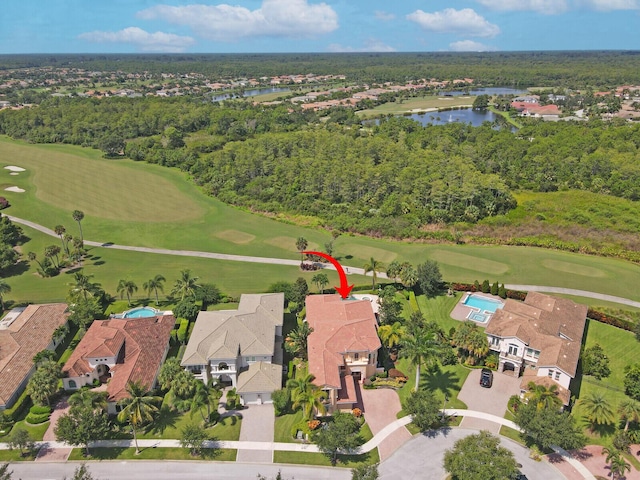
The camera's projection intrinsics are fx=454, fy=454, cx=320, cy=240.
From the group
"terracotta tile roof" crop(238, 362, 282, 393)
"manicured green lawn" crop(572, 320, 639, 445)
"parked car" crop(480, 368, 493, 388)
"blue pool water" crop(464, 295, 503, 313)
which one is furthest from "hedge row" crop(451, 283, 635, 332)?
"terracotta tile roof" crop(238, 362, 282, 393)

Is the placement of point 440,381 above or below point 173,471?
above

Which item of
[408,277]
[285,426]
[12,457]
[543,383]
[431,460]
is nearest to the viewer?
[431,460]

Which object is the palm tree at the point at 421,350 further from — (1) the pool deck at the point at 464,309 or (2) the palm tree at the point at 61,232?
(2) the palm tree at the point at 61,232

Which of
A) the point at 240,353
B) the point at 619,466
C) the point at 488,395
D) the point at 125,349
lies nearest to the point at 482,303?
the point at 488,395

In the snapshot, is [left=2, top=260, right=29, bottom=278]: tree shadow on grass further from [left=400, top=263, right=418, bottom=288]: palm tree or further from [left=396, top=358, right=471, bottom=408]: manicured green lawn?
Result: [left=396, top=358, right=471, bottom=408]: manicured green lawn

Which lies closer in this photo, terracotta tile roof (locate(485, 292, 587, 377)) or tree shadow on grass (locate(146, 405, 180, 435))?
tree shadow on grass (locate(146, 405, 180, 435))

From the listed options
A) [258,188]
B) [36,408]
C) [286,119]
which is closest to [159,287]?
[36,408]

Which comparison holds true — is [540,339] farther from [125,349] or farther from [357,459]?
[125,349]
